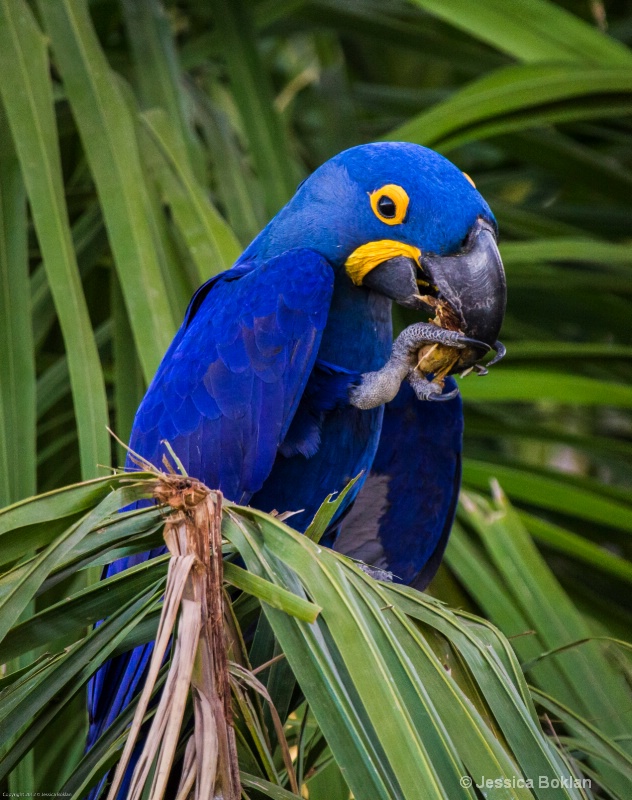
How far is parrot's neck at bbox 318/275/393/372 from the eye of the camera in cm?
119

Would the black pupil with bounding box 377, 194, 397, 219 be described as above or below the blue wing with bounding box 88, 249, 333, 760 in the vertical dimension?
above

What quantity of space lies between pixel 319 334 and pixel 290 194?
1.55ft

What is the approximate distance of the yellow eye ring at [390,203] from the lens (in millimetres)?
1090

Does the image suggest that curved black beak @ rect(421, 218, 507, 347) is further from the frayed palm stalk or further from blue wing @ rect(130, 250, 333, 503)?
the frayed palm stalk

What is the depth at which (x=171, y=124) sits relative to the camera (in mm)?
1346

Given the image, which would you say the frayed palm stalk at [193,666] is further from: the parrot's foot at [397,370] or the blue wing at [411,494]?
the blue wing at [411,494]

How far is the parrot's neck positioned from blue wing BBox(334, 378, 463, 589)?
0.14 m

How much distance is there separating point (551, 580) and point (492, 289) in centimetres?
43

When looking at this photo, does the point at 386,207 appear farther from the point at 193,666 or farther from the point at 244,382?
the point at 193,666

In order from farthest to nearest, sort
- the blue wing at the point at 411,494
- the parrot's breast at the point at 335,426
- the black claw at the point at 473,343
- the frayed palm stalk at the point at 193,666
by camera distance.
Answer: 1. the blue wing at the point at 411,494
2. the parrot's breast at the point at 335,426
3. the black claw at the point at 473,343
4. the frayed palm stalk at the point at 193,666

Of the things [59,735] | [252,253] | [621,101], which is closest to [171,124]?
[252,253]

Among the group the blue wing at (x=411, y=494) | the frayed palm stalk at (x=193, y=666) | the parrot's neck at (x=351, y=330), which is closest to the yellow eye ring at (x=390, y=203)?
the parrot's neck at (x=351, y=330)

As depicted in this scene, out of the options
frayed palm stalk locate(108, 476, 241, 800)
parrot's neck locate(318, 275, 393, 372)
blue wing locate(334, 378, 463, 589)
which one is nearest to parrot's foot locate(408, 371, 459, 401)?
parrot's neck locate(318, 275, 393, 372)

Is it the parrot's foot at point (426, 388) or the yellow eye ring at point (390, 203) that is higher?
the yellow eye ring at point (390, 203)
